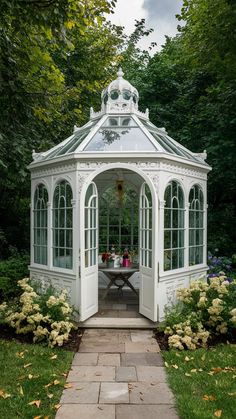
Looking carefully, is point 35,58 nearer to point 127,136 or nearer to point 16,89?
point 16,89

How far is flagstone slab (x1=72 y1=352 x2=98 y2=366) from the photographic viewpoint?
4.58m

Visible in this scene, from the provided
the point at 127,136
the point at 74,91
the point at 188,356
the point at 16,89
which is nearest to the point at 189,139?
the point at 74,91

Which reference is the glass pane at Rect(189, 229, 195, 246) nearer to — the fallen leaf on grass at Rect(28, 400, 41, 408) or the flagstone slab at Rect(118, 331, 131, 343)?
the flagstone slab at Rect(118, 331, 131, 343)

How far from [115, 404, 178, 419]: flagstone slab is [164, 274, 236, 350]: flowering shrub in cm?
156

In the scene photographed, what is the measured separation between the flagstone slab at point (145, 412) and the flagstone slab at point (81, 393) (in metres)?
0.33

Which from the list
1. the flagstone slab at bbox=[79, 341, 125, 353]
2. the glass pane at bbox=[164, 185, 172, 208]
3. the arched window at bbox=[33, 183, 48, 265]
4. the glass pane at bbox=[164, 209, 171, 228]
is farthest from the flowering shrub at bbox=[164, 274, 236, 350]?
the arched window at bbox=[33, 183, 48, 265]

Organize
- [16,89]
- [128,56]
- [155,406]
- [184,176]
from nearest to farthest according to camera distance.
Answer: [155,406], [16,89], [184,176], [128,56]

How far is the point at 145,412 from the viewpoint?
11.1 ft

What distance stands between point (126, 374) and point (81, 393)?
0.71m

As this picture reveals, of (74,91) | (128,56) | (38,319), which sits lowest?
(38,319)

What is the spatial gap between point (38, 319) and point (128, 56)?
625 inches

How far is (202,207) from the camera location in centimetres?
732

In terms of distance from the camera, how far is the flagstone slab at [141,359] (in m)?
4.59

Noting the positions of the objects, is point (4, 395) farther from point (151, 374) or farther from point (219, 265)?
point (219, 265)
